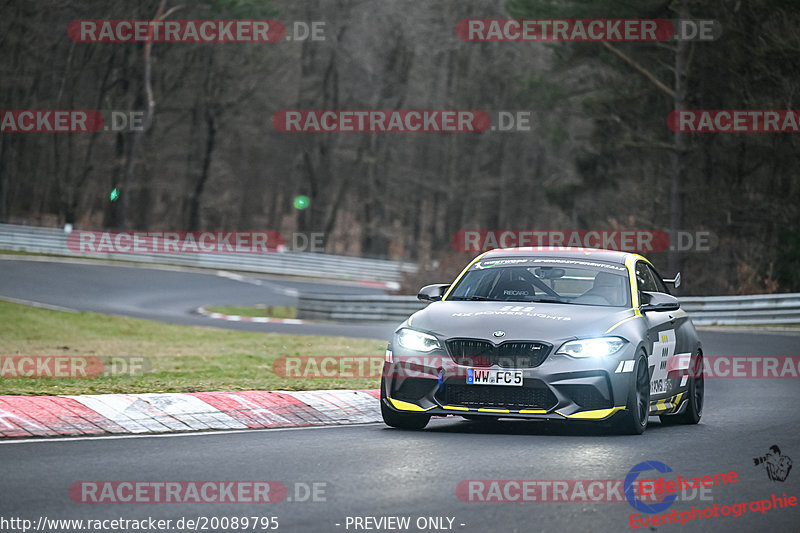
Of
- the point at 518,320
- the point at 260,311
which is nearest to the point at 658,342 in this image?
the point at 518,320

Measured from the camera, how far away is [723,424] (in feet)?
38.7

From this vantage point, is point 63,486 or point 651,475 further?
point 651,475

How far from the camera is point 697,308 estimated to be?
30375mm

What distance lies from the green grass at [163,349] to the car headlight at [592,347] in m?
3.91

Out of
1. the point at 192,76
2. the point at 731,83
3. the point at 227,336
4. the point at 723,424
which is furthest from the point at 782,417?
the point at 192,76

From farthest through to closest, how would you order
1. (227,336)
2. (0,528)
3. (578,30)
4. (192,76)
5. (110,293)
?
(192,76), (578,30), (110,293), (227,336), (0,528)

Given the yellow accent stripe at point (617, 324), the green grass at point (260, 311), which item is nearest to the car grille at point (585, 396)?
the yellow accent stripe at point (617, 324)

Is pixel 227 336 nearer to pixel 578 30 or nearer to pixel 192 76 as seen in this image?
pixel 578 30

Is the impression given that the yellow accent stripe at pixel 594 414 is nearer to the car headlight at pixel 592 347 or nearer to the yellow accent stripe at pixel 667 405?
the car headlight at pixel 592 347

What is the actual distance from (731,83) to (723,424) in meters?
29.7

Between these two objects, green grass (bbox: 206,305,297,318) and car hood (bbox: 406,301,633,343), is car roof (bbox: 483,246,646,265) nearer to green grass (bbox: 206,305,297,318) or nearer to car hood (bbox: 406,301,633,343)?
car hood (bbox: 406,301,633,343)

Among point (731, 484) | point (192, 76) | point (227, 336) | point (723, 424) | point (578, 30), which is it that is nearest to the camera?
point (731, 484)

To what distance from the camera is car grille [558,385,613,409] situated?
32.4 ft

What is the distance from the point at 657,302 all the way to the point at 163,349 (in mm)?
13357
